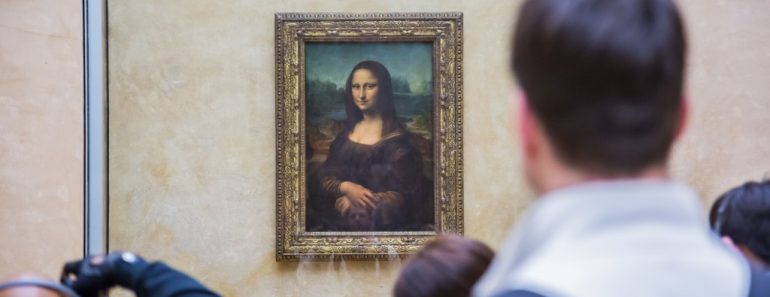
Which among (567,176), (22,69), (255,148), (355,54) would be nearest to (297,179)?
(255,148)

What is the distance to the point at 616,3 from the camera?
1.20m

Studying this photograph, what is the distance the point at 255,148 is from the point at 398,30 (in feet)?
5.59

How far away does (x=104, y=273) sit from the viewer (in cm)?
228

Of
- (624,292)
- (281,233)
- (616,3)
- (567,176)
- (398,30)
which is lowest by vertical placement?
(281,233)

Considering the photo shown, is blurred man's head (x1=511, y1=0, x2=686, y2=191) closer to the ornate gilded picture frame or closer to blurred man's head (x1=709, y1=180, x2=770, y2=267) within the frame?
blurred man's head (x1=709, y1=180, x2=770, y2=267)

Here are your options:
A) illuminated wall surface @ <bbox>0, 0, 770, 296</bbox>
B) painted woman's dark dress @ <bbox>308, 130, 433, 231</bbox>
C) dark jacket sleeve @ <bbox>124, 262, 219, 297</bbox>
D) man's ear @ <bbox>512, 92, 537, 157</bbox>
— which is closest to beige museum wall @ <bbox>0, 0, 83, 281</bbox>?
illuminated wall surface @ <bbox>0, 0, 770, 296</bbox>

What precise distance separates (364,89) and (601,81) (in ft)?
28.0

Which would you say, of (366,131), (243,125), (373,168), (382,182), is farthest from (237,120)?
(382,182)

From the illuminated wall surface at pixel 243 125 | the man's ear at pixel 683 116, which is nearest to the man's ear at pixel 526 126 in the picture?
the man's ear at pixel 683 116

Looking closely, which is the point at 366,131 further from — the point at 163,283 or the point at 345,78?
the point at 163,283

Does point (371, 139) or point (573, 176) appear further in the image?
point (371, 139)

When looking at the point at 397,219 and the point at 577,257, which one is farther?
the point at 397,219

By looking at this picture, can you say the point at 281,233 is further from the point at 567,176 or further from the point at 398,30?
the point at 567,176

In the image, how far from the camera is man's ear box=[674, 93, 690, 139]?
1.24 meters
